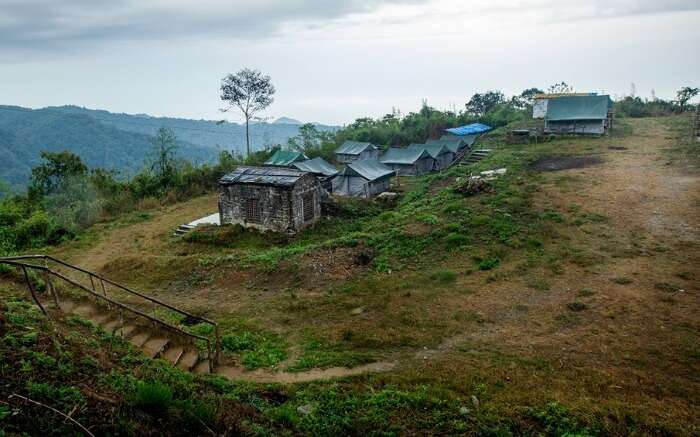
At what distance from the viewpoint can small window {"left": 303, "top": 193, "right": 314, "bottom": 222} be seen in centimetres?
2675

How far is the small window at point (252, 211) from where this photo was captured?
26438 millimetres

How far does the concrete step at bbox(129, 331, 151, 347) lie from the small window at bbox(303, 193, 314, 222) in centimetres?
1604

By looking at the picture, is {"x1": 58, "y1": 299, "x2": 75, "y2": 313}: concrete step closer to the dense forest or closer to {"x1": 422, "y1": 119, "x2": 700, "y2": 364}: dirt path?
{"x1": 422, "y1": 119, "x2": 700, "y2": 364}: dirt path

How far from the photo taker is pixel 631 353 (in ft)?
36.5

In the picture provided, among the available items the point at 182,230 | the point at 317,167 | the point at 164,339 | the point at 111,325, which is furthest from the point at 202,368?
the point at 317,167

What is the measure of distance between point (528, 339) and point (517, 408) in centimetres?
359

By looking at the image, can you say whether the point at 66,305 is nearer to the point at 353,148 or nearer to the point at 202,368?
the point at 202,368

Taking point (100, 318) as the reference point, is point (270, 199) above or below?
above

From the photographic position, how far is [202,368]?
10.9 meters

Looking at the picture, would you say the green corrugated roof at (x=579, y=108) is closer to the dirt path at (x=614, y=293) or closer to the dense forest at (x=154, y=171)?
the dense forest at (x=154, y=171)

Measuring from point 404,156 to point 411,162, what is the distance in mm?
1661

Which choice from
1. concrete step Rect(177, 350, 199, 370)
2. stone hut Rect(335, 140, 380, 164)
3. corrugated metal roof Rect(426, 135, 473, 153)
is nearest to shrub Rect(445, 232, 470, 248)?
concrete step Rect(177, 350, 199, 370)

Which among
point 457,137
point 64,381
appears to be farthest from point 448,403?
point 457,137

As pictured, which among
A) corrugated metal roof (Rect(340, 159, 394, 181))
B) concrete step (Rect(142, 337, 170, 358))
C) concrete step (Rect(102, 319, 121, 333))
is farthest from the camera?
corrugated metal roof (Rect(340, 159, 394, 181))
